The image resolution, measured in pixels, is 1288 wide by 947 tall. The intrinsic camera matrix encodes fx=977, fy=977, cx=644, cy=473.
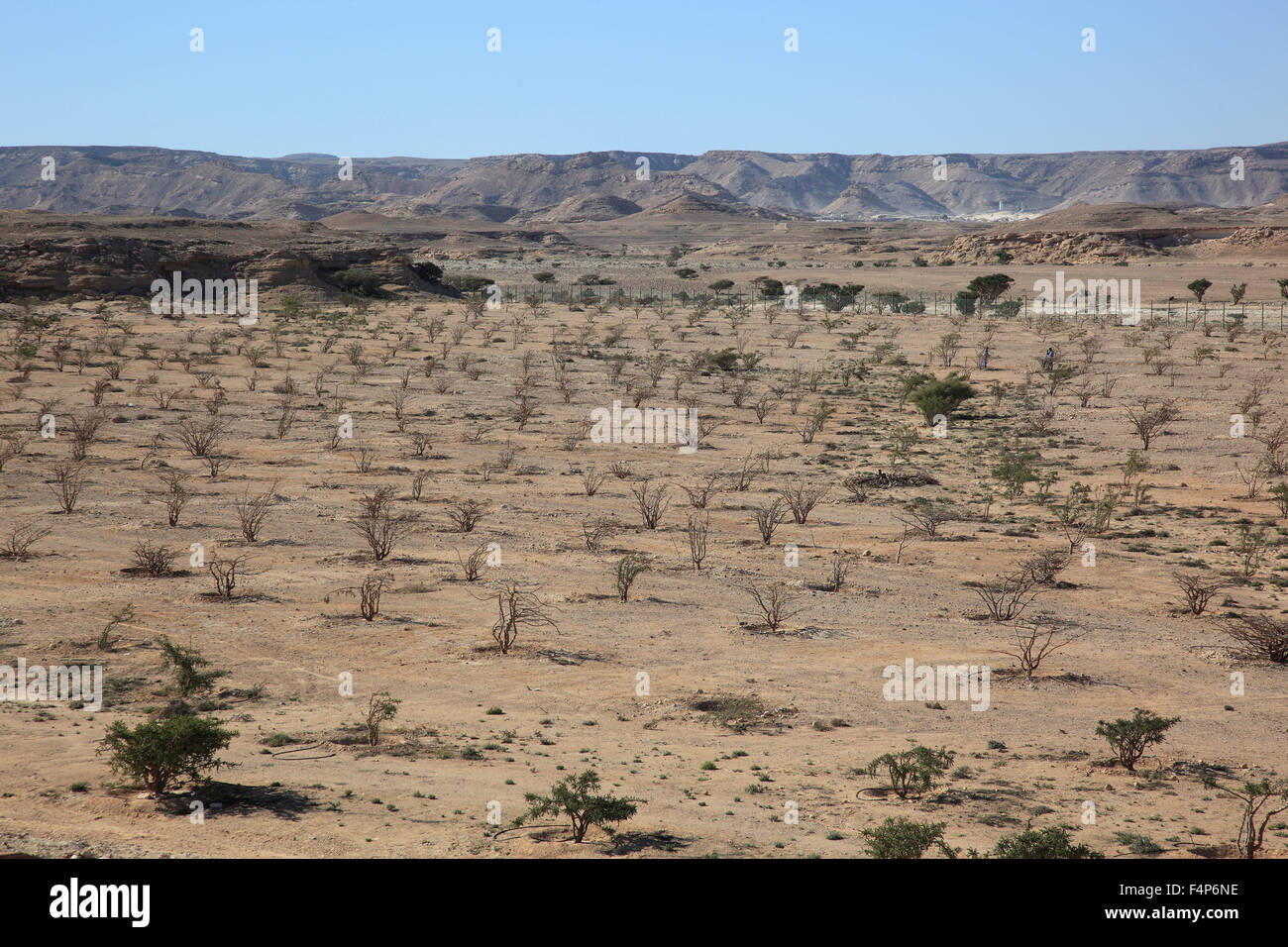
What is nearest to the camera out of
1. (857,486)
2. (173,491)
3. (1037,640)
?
(1037,640)

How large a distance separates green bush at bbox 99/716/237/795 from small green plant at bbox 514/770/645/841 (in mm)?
2618

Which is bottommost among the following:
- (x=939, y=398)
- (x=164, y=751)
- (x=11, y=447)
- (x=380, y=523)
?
(x=164, y=751)

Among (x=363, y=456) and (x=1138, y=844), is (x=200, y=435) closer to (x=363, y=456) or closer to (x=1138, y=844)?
(x=363, y=456)

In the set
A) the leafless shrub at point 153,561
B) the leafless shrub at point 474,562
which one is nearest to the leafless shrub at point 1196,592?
the leafless shrub at point 474,562

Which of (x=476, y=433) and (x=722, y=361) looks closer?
(x=476, y=433)

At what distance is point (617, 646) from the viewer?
12141 millimetres

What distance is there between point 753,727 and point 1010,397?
24.6 metres

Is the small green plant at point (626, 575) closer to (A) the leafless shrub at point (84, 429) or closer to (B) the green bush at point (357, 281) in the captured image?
(A) the leafless shrub at point (84, 429)

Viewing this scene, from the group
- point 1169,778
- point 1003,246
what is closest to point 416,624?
point 1169,778

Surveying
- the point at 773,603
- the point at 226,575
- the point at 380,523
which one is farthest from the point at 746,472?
the point at 226,575

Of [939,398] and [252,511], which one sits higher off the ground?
[939,398]

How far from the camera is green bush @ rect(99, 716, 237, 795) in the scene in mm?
7639

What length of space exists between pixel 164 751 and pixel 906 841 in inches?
222

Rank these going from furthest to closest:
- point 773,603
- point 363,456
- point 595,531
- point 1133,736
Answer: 1. point 363,456
2. point 595,531
3. point 773,603
4. point 1133,736
